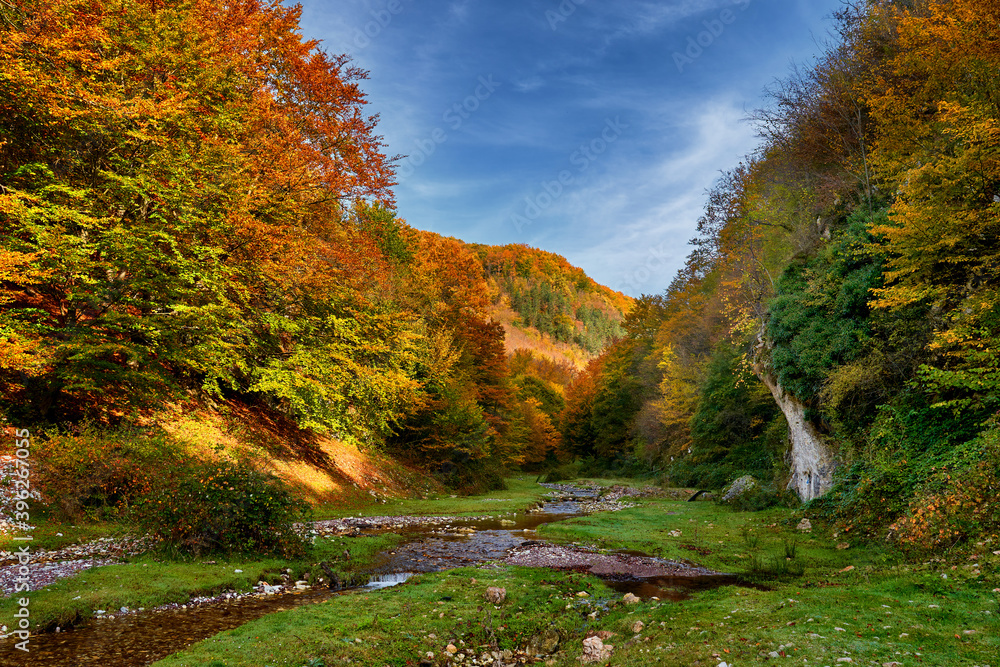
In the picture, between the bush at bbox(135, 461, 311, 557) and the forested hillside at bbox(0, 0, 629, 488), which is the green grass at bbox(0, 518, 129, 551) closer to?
the bush at bbox(135, 461, 311, 557)

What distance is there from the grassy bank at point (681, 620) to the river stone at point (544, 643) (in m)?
0.13

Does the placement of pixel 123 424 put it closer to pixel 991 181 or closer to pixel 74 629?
pixel 74 629

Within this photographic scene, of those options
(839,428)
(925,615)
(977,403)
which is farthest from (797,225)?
(925,615)

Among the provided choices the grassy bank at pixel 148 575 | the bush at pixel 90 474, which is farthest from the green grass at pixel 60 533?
the bush at pixel 90 474

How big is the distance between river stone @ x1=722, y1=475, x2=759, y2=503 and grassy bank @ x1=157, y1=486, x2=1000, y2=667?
12.9 metres

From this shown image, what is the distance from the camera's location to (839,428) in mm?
17172

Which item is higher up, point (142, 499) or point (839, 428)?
point (839, 428)

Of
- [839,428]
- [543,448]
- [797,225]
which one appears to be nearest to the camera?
[839,428]

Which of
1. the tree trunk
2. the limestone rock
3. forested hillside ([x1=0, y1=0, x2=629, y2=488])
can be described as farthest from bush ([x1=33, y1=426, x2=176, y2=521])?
the tree trunk

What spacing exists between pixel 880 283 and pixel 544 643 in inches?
635

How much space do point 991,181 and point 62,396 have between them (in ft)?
86.5

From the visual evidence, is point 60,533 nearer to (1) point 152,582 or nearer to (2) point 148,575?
(2) point 148,575

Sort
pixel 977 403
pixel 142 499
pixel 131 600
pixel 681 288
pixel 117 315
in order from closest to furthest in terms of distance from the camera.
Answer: pixel 131 600 < pixel 142 499 < pixel 977 403 < pixel 117 315 < pixel 681 288

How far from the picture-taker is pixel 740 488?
24812 millimetres
